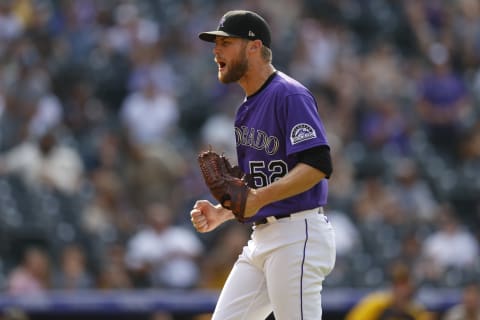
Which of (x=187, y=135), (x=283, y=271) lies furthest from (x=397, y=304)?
(x=187, y=135)

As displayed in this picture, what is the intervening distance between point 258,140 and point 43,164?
5179mm

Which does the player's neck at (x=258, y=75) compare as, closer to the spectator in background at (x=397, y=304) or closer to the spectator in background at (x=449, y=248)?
the spectator in background at (x=397, y=304)

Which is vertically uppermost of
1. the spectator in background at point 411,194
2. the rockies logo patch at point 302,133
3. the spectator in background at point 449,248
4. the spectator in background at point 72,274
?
the rockies logo patch at point 302,133

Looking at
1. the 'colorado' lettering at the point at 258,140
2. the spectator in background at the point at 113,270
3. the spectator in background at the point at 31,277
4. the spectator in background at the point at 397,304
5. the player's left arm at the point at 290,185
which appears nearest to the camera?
the player's left arm at the point at 290,185

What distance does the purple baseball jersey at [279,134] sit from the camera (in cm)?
461

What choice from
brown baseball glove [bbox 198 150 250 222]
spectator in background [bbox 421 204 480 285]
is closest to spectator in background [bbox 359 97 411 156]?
spectator in background [bbox 421 204 480 285]

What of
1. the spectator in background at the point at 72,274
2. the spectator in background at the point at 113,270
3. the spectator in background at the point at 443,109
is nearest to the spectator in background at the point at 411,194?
the spectator in background at the point at 443,109

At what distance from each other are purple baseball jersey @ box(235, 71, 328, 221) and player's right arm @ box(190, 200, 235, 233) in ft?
0.81

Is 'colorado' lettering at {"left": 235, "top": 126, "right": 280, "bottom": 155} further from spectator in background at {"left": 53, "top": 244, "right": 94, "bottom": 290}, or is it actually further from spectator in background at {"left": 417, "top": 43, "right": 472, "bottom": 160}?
spectator in background at {"left": 417, "top": 43, "right": 472, "bottom": 160}

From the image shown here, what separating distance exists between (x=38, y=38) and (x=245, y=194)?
6860 millimetres

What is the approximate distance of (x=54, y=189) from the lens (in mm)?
9609

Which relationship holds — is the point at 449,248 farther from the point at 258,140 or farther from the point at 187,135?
the point at 258,140

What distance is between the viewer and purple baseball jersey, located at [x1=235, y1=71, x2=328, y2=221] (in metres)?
4.61

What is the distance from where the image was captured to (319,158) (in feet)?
15.0
